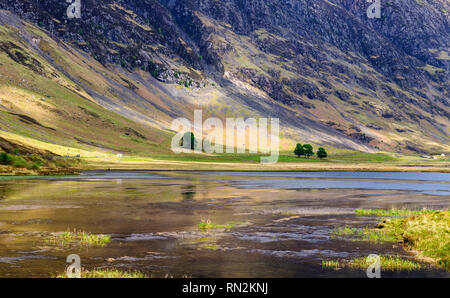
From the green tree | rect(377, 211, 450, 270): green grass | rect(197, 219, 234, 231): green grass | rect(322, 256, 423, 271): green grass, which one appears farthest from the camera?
the green tree

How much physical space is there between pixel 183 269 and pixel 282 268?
5944 mm

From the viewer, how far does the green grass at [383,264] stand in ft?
99.2

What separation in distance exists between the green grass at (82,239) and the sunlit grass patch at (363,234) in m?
18.8

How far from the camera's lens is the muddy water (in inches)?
1179

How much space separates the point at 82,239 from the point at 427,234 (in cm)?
2624

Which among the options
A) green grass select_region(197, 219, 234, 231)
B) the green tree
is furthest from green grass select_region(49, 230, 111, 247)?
the green tree

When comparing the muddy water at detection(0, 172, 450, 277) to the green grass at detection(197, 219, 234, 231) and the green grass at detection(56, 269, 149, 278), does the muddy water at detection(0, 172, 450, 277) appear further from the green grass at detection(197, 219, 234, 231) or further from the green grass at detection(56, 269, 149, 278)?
A: the green grass at detection(56, 269, 149, 278)

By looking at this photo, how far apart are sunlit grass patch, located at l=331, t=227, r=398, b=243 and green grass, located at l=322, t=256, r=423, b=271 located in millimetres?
7982

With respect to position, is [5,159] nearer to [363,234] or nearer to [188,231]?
[188,231]

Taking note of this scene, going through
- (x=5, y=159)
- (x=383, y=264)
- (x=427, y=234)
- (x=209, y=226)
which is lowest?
(x=383, y=264)

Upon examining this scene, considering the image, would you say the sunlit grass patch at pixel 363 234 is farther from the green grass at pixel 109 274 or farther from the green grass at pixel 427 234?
the green grass at pixel 109 274

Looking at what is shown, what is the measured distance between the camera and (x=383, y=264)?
31.0 m

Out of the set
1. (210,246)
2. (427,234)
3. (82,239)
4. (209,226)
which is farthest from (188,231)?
(427,234)
